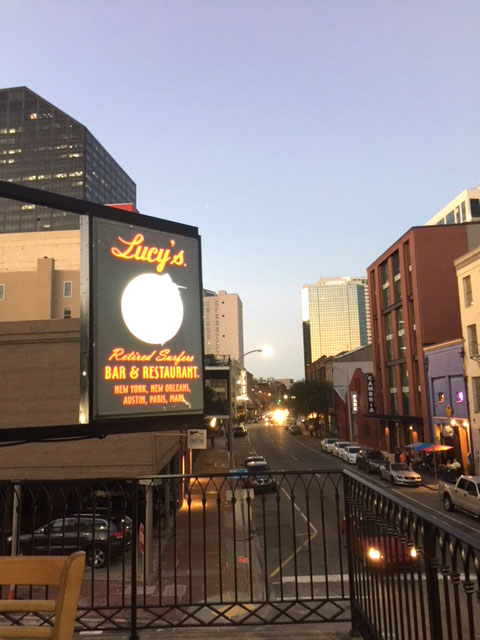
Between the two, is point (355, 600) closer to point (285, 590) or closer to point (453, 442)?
point (285, 590)

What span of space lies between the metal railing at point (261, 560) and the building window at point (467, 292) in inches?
668

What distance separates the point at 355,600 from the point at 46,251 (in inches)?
2176

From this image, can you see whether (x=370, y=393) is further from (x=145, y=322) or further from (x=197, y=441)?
(x=145, y=322)

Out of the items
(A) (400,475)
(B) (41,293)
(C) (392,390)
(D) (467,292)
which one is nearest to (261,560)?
(A) (400,475)

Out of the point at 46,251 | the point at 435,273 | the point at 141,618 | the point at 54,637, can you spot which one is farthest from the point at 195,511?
the point at 46,251

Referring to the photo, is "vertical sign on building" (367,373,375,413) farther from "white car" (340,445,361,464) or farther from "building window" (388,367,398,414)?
"white car" (340,445,361,464)

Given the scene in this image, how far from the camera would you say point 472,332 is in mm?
32844

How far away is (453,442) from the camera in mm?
35156

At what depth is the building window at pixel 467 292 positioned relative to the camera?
109ft

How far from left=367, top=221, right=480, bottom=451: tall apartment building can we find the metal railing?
802 inches

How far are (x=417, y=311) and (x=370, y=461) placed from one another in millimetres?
14710

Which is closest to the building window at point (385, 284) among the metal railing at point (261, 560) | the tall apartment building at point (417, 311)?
the tall apartment building at point (417, 311)

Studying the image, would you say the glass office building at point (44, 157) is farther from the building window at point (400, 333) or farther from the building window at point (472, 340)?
the building window at point (472, 340)

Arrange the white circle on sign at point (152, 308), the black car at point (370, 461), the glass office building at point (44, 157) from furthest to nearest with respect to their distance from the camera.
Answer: the glass office building at point (44, 157) < the black car at point (370, 461) < the white circle on sign at point (152, 308)
